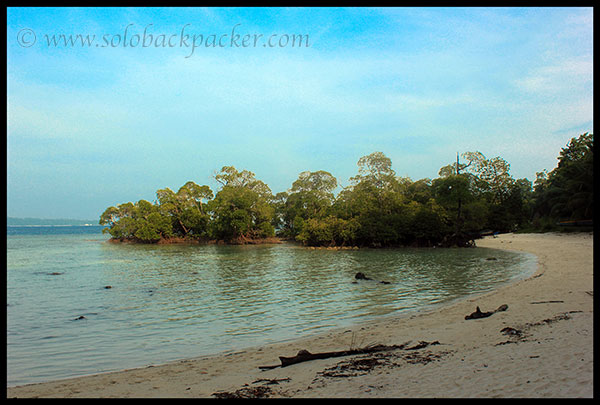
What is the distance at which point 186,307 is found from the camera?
13.5 m

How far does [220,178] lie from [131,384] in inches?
2240

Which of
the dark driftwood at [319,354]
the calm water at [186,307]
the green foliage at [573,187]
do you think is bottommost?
the calm water at [186,307]

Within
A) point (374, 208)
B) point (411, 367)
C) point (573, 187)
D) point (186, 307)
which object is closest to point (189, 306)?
point (186, 307)

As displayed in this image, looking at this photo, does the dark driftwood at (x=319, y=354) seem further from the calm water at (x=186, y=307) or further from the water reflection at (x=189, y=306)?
the water reflection at (x=189, y=306)

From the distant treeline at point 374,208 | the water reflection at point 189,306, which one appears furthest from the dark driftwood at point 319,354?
the distant treeline at point 374,208

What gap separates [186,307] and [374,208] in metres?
A: 32.6

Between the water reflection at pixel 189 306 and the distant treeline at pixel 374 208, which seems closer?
the water reflection at pixel 189 306

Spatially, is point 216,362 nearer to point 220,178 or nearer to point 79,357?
point 79,357

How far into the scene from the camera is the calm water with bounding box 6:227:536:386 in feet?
28.2

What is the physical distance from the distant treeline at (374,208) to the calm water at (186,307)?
18.4 metres

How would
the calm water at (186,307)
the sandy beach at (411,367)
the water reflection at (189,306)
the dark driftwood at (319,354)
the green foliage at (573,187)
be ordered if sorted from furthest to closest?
the green foliage at (573,187) < the water reflection at (189,306) < the calm water at (186,307) < the dark driftwood at (319,354) < the sandy beach at (411,367)

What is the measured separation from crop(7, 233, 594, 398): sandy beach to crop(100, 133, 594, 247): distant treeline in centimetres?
3343

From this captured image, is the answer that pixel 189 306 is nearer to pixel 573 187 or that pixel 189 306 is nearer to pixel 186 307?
pixel 186 307

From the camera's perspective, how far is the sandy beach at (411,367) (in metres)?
4.82
